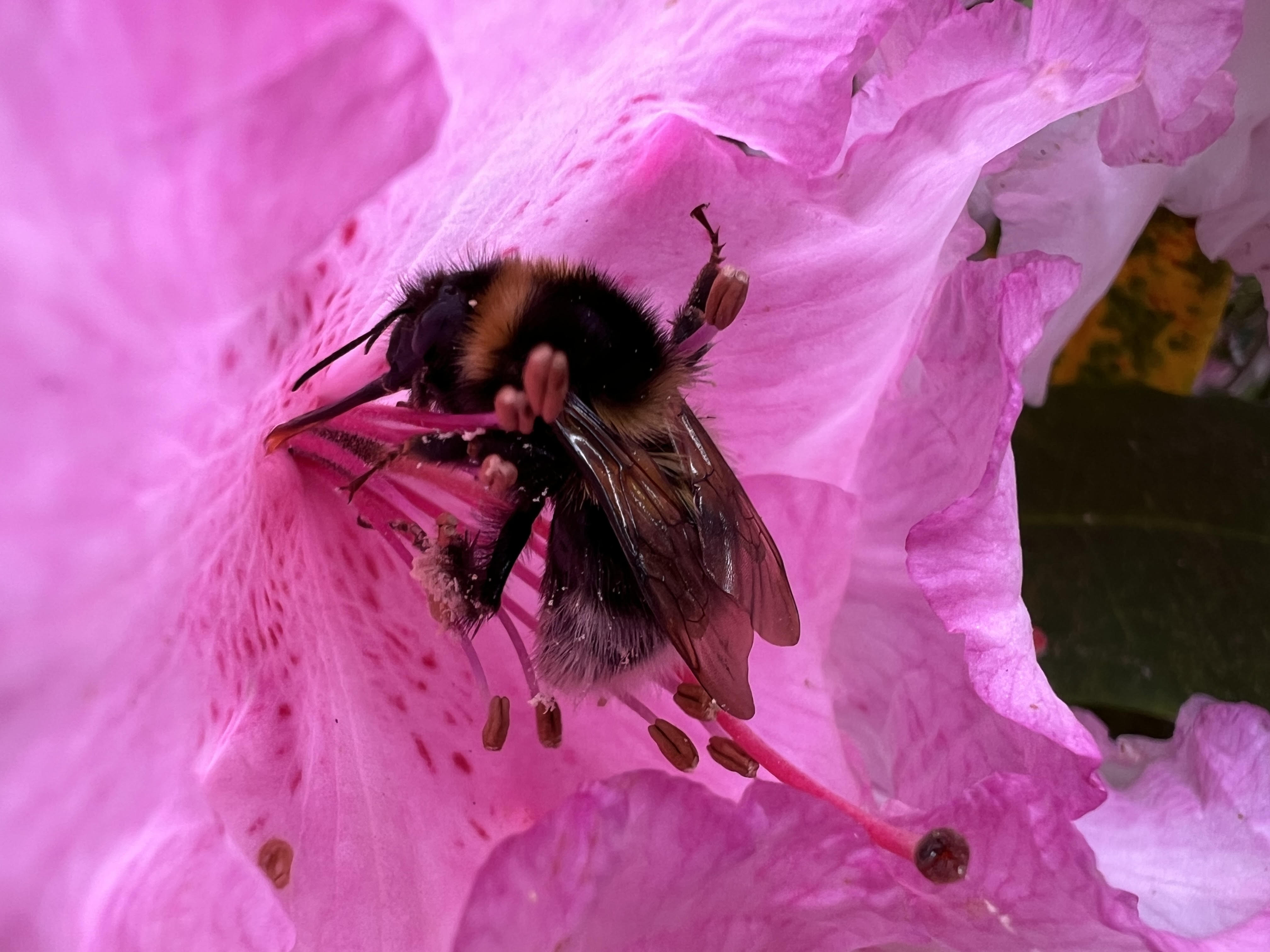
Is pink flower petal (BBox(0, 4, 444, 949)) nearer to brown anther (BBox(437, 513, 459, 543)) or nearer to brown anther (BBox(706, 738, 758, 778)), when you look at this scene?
brown anther (BBox(437, 513, 459, 543))

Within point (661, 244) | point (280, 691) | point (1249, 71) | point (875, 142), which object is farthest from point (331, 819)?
point (1249, 71)

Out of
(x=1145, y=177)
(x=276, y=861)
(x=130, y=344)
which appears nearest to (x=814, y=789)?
(x=276, y=861)

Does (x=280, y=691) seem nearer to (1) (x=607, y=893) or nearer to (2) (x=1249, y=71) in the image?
(1) (x=607, y=893)

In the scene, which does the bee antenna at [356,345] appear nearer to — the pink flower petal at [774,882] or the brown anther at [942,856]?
the pink flower petal at [774,882]

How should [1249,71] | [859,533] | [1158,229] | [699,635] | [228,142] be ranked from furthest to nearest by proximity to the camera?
[1158,229] < [1249,71] < [859,533] < [699,635] < [228,142]

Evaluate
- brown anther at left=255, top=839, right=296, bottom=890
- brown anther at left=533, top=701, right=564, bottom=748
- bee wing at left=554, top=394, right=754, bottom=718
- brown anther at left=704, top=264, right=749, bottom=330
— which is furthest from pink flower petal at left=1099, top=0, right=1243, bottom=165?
brown anther at left=255, top=839, right=296, bottom=890
